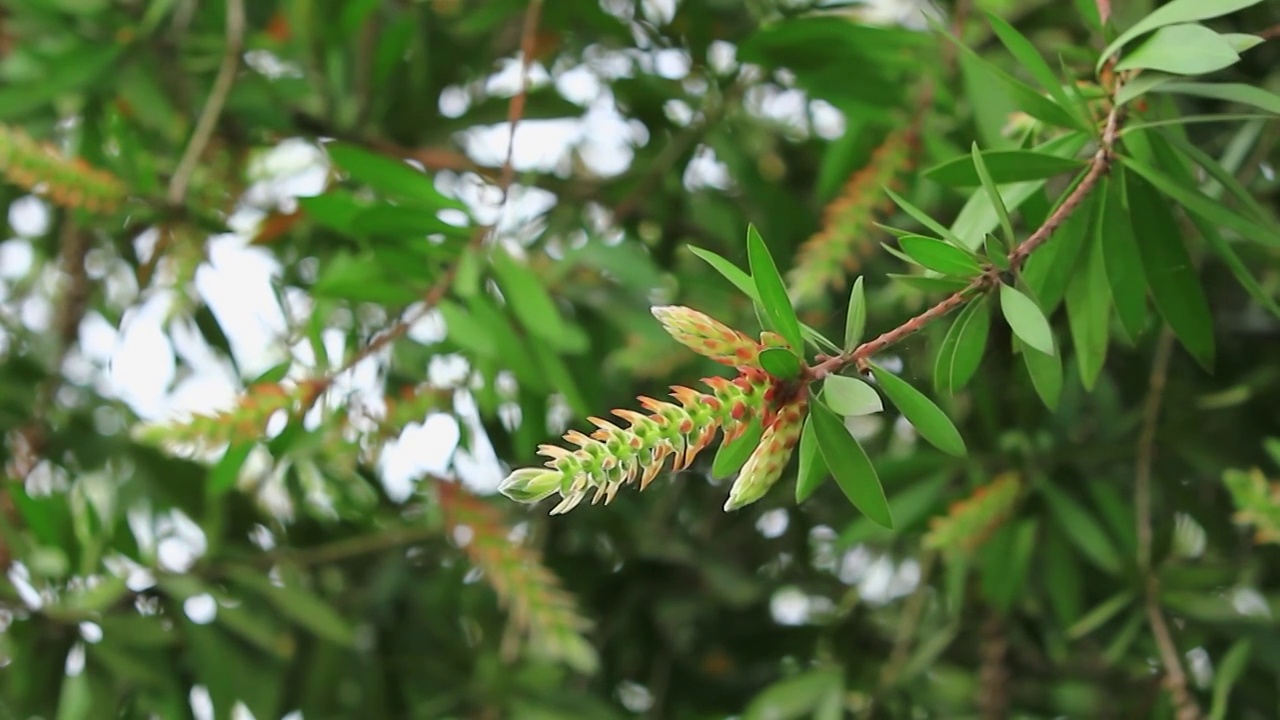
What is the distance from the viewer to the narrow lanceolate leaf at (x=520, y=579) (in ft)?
2.33

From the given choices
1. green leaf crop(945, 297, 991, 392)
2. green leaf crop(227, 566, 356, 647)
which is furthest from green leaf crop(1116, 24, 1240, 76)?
green leaf crop(227, 566, 356, 647)

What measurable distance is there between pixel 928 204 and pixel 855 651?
343 millimetres

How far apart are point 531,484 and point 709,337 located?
7cm

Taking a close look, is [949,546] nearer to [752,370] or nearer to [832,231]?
[832,231]

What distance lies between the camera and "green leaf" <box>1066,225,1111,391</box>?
1.57 feet

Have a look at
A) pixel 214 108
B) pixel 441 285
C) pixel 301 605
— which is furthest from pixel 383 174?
pixel 301 605

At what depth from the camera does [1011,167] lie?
1.46 ft

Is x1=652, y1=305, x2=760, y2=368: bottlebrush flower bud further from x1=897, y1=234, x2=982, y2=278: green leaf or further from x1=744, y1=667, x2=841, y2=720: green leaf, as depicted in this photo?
x1=744, y1=667, x2=841, y2=720: green leaf

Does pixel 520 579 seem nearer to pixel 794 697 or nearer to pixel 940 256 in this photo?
pixel 794 697

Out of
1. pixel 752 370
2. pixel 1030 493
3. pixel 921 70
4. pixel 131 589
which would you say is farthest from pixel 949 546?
pixel 131 589

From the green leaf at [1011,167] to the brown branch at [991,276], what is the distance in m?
0.01

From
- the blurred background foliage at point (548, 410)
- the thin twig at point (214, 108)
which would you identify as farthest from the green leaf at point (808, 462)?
the thin twig at point (214, 108)

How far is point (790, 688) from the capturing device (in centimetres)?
79

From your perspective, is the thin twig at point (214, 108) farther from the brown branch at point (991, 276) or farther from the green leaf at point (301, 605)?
the brown branch at point (991, 276)
